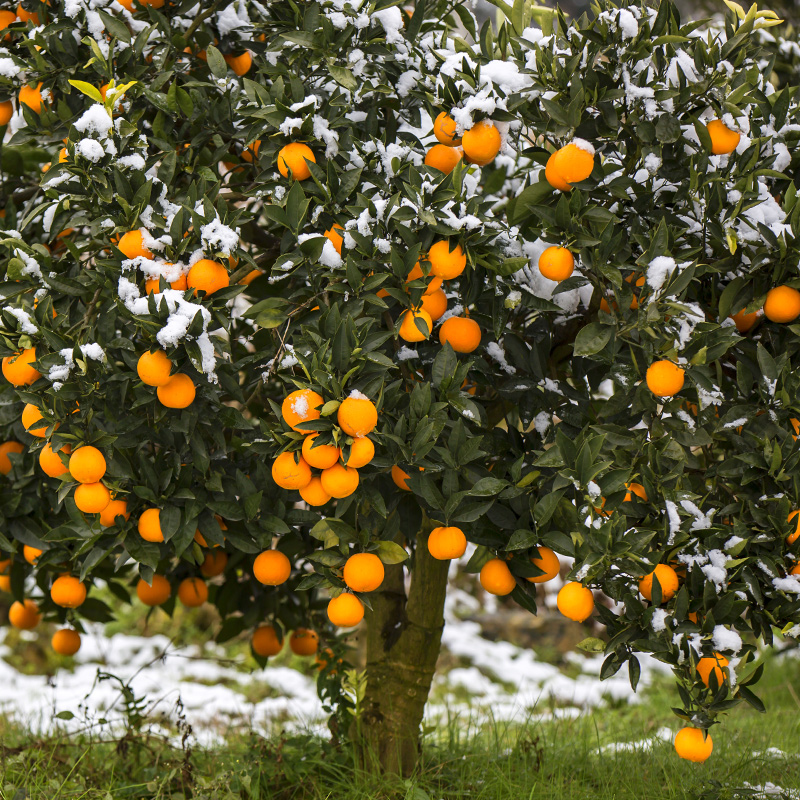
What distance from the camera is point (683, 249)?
165 centimetres

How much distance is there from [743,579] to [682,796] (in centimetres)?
80

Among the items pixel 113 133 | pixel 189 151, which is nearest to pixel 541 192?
pixel 189 151

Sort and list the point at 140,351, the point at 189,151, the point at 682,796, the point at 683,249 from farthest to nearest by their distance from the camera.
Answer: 1. the point at 682,796
2. the point at 189,151
3. the point at 683,249
4. the point at 140,351

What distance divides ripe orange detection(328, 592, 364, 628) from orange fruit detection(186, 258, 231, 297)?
2.18ft

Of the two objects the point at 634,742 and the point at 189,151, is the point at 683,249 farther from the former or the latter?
the point at 634,742

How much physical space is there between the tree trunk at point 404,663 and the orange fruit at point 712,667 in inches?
33.1

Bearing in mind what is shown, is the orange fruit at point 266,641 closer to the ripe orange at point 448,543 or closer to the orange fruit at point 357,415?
the ripe orange at point 448,543

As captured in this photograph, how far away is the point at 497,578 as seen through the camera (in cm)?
166

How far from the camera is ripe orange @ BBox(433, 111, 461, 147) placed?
1655 mm

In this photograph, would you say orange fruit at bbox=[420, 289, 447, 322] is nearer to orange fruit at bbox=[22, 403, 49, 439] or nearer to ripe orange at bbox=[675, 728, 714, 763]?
orange fruit at bbox=[22, 403, 49, 439]

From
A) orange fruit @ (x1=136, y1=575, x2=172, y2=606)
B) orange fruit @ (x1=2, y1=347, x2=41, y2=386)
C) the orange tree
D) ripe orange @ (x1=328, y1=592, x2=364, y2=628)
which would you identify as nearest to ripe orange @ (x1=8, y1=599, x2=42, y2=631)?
orange fruit @ (x1=136, y1=575, x2=172, y2=606)

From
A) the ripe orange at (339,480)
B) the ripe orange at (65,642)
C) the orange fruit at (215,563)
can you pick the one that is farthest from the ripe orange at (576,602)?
the ripe orange at (65,642)

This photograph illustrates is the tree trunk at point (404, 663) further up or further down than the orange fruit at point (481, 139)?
further down

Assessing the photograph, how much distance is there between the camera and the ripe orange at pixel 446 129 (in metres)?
1.65
